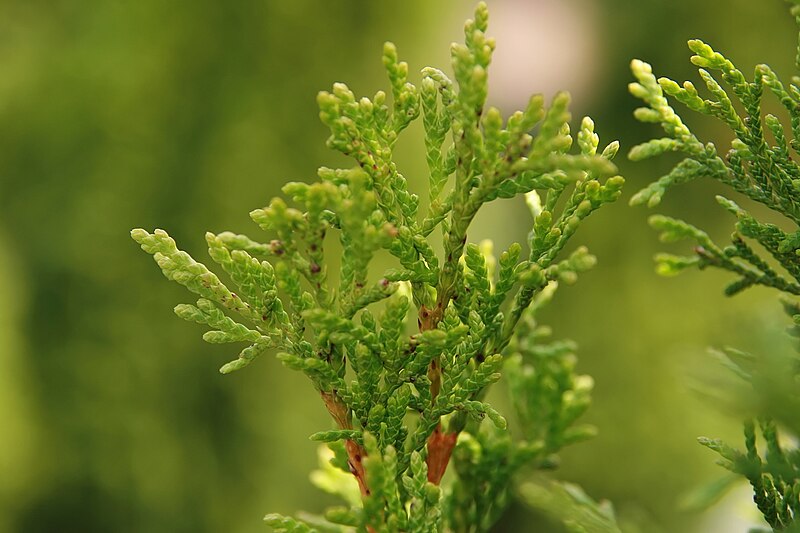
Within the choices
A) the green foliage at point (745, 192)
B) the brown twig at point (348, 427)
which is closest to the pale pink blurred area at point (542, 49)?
the green foliage at point (745, 192)

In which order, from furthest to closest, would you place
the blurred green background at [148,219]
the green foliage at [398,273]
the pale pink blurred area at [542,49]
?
the pale pink blurred area at [542,49]
the blurred green background at [148,219]
the green foliage at [398,273]

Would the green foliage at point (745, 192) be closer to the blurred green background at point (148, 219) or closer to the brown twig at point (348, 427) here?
the brown twig at point (348, 427)

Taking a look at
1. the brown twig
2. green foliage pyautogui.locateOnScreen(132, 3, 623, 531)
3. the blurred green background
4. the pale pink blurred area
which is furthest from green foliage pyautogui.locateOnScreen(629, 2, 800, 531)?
the pale pink blurred area

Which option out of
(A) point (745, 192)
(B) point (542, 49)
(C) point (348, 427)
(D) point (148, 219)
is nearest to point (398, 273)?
(C) point (348, 427)

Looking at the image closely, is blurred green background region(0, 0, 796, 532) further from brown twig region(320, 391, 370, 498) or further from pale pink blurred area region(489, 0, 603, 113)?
brown twig region(320, 391, 370, 498)

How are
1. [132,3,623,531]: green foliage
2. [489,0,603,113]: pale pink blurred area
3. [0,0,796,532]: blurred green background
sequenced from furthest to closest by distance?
[489,0,603,113]: pale pink blurred area, [0,0,796,532]: blurred green background, [132,3,623,531]: green foliage

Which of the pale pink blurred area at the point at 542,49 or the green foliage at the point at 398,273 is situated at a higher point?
the pale pink blurred area at the point at 542,49

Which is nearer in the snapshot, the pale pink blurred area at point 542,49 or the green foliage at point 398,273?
the green foliage at point 398,273

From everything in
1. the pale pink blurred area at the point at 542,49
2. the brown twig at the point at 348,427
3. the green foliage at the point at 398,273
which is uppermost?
the pale pink blurred area at the point at 542,49

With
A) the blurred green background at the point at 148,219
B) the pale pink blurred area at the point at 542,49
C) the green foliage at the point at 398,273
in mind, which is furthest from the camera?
the pale pink blurred area at the point at 542,49
